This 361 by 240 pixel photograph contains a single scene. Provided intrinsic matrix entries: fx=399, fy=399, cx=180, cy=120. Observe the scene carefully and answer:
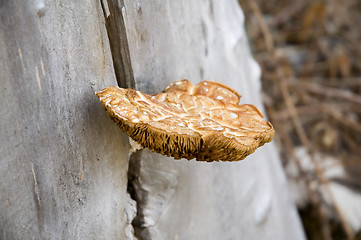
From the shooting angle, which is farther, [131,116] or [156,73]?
[156,73]

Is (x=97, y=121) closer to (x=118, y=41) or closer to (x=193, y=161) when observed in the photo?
(x=118, y=41)

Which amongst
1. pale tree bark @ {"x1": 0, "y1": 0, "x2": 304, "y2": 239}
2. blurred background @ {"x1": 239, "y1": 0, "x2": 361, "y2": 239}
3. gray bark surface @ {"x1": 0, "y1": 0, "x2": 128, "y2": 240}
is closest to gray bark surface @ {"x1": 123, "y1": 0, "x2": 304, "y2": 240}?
pale tree bark @ {"x1": 0, "y1": 0, "x2": 304, "y2": 239}

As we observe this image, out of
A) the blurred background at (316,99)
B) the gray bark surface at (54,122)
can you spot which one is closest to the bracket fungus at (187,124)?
the gray bark surface at (54,122)

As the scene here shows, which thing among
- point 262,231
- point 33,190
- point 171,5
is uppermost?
point 171,5

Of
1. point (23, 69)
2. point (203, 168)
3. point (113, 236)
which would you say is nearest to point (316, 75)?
point (203, 168)

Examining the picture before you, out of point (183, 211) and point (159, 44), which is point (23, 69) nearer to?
point (159, 44)

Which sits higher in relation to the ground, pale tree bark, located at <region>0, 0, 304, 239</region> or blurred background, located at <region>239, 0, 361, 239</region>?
pale tree bark, located at <region>0, 0, 304, 239</region>

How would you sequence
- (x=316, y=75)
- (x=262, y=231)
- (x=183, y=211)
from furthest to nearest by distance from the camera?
(x=316, y=75)
(x=262, y=231)
(x=183, y=211)

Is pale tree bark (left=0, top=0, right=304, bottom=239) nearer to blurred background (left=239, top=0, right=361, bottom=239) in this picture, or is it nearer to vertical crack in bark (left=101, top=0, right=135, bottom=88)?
vertical crack in bark (left=101, top=0, right=135, bottom=88)
